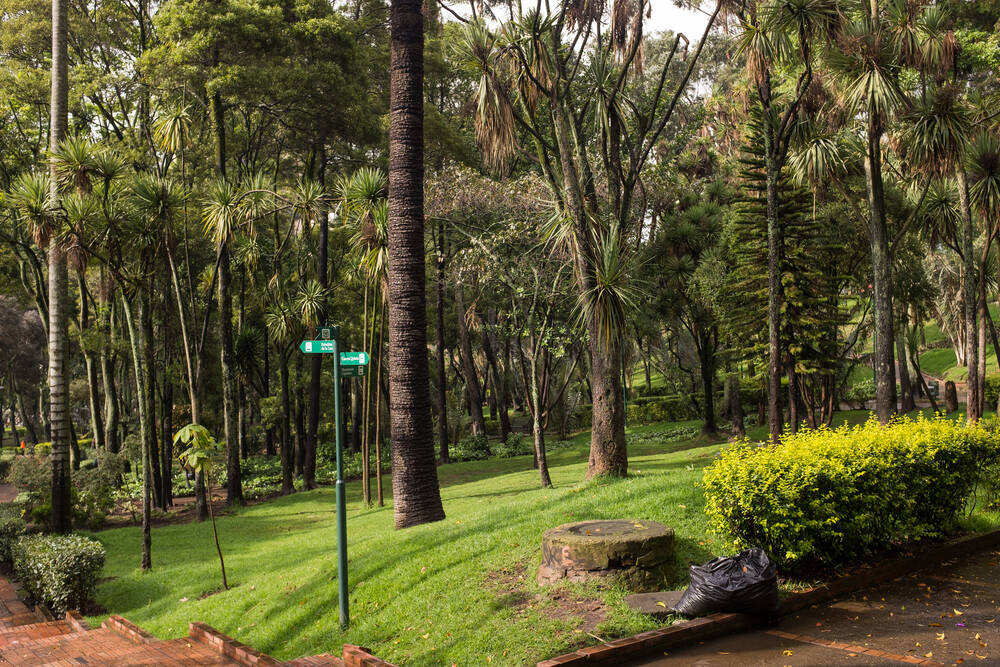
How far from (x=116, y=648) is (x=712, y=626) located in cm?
638

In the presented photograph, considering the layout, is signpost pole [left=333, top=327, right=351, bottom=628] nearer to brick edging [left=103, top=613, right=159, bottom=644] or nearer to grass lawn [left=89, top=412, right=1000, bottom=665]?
grass lawn [left=89, top=412, right=1000, bottom=665]

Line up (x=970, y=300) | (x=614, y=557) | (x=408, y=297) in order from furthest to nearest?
(x=970, y=300) → (x=408, y=297) → (x=614, y=557)

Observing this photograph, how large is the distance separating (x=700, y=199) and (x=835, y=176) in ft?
40.3

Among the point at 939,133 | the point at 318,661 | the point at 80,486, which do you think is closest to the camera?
the point at 318,661

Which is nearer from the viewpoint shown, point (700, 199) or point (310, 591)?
point (310, 591)

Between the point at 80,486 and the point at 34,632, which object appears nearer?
the point at 34,632

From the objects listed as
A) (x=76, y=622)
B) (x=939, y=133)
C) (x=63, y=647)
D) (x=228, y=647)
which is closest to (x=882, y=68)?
(x=939, y=133)

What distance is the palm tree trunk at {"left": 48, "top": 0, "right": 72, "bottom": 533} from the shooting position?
14633 millimetres

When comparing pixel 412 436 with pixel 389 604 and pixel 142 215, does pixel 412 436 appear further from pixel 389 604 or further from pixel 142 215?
pixel 142 215

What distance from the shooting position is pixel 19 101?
74.9 feet

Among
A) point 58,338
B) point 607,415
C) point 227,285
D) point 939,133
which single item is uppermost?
point 939,133

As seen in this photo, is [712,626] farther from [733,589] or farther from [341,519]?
[341,519]

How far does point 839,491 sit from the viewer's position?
7418 millimetres

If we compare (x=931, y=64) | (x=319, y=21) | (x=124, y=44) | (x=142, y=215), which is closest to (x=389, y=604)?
(x=142, y=215)
